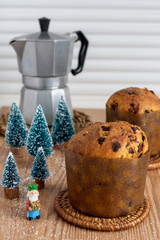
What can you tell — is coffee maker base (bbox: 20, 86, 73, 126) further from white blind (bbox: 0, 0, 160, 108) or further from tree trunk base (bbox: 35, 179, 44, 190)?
tree trunk base (bbox: 35, 179, 44, 190)

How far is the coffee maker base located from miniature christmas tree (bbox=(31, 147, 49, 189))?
0.55 meters

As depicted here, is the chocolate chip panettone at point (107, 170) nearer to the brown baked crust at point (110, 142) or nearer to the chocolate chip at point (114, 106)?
the brown baked crust at point (110, 142)

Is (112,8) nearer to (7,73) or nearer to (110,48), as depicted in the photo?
(110,48)

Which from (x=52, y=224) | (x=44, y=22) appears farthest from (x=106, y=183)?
(x=44, y=22)

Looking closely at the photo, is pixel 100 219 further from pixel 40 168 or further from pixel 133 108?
pixel 133 108

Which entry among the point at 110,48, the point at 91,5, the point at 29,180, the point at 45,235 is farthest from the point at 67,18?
the point at 45,235

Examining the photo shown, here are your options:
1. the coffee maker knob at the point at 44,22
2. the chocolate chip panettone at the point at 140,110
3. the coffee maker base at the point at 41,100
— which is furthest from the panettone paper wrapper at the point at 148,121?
the coffee maker knob at the point at 44,22

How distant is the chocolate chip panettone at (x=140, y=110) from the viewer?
1.24m

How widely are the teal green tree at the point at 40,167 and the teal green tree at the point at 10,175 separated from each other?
0.20ft

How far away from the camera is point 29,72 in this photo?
1.60 metres

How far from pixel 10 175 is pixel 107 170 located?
11.2 inches

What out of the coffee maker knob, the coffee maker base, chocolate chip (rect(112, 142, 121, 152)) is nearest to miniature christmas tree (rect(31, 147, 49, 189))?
chocolate chip (rect(112, 142, 121, 152))

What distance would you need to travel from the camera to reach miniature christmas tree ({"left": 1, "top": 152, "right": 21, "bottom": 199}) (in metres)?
1.04

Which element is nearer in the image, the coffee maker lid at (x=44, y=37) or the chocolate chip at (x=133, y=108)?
the chocolate chip at (x=133, y=108)
